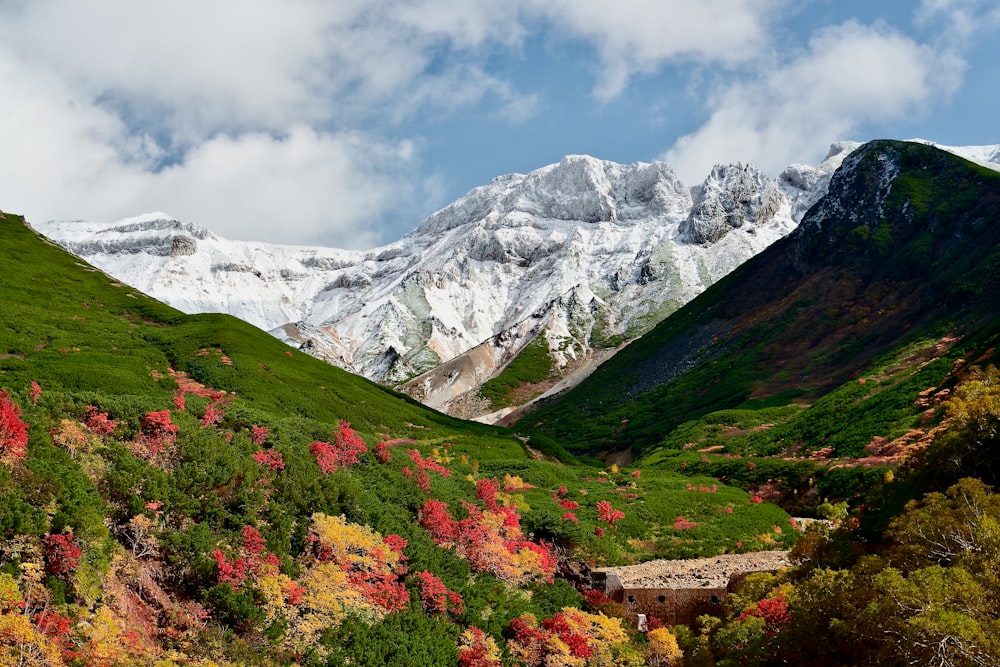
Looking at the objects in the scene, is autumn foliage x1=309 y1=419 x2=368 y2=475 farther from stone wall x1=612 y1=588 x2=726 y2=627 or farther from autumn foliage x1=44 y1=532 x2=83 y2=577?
stone wall x1=612 y1=588 x2=726 y2=627

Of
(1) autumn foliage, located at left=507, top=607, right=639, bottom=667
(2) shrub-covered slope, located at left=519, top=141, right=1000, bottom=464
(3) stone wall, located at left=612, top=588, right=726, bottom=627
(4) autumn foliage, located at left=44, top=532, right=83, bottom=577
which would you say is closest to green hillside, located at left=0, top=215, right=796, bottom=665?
(4) autumn foliage, located at left=44, top=532, right=83, bottom=577

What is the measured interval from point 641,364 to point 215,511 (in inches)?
5156

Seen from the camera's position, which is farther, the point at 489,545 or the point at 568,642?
the point at 489,545

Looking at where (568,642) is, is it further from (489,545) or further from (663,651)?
(489,545)

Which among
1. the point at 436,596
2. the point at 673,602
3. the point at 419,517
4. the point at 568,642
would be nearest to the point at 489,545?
the point at 419,517

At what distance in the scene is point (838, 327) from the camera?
108 meters

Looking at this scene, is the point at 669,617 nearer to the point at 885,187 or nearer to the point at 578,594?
the point at 578,594

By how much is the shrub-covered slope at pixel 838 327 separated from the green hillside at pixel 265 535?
30.7 m

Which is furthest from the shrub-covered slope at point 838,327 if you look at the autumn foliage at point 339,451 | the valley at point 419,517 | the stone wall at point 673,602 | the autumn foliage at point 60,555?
the autumn foliage at point 60,555

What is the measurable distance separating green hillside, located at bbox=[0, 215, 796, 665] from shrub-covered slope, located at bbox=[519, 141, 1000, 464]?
30.7 metres

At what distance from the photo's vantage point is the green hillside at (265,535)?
19953 mm

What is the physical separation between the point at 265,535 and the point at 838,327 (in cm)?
10545

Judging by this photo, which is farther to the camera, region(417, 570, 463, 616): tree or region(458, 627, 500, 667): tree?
region(417, 570, 463, 616): tree

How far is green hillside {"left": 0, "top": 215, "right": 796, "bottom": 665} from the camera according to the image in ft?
65.5
